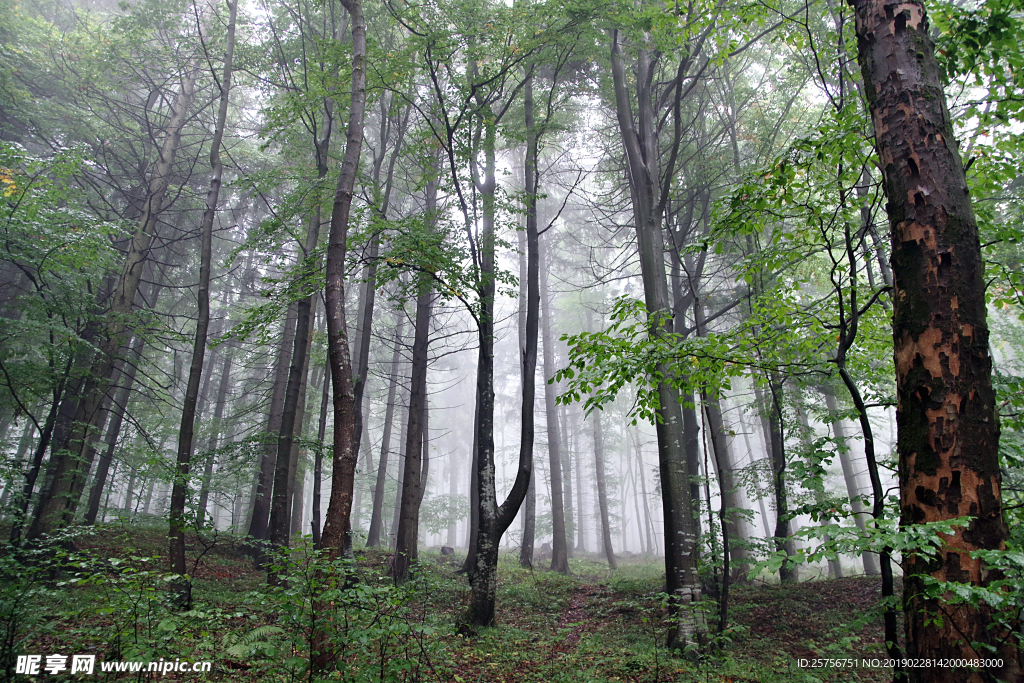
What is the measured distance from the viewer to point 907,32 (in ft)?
10.0

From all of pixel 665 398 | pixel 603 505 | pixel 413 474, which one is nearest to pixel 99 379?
pixel 413 474

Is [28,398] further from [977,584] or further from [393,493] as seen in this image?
[393,493]

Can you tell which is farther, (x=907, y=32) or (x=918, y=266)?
(x=907, y=32)

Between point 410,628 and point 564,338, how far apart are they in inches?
115

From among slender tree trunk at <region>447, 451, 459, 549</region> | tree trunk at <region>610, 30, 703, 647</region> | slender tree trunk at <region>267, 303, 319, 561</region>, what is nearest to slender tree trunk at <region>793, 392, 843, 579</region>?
tree trunk at <region>610, 30, 703, 647</region>

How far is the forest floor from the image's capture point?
12.2 feet

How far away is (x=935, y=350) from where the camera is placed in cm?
265

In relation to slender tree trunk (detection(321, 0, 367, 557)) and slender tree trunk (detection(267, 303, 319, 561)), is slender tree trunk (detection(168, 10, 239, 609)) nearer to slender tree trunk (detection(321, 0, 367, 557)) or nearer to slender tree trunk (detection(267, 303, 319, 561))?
slender tree trunk (detection(267, 303, 319, 561))

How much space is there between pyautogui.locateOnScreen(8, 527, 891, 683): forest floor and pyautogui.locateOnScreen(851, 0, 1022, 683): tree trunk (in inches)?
15.7

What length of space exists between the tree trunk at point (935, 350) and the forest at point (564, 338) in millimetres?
18

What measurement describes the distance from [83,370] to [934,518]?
12.6 m

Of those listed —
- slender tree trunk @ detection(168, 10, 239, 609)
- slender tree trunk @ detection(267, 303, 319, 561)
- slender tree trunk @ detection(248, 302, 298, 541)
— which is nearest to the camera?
slender tree trunk @ detection(168, 10, 239, 609)

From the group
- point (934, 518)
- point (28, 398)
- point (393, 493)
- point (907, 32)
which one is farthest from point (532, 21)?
point (393, 493)

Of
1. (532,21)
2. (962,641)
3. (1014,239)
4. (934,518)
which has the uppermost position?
(532,21)
